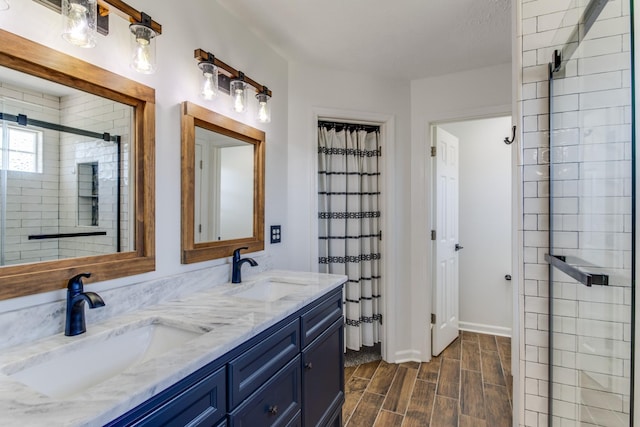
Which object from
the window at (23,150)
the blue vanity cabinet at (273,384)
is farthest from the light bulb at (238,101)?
the blue vanity cabinet at (273,384)

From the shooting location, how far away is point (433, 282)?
2.81 meters

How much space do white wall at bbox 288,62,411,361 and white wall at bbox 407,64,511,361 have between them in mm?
59

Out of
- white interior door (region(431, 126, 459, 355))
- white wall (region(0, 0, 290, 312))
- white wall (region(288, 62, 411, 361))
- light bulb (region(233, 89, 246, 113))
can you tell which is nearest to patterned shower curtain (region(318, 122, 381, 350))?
white wall (region(288, 62, 411, 361))

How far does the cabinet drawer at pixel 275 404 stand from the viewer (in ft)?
3.31

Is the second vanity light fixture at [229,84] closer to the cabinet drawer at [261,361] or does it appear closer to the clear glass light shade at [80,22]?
the clear glass light shade at [80,22]

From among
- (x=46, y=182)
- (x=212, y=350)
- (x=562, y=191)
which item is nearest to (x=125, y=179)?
(x=46, y=182)

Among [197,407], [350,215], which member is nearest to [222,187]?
A: [197,407]

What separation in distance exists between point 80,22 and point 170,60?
1.42 feet

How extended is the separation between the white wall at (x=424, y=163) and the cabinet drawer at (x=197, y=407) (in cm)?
210

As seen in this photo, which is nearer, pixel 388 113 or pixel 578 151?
pixel 578 151

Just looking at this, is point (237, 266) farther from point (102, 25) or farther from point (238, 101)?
point (102, 25)

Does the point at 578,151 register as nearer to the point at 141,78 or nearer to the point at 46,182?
the point at 141,78

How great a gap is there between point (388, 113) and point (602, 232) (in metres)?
1.82

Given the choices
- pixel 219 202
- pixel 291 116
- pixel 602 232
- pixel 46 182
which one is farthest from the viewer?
pixel 291 116
